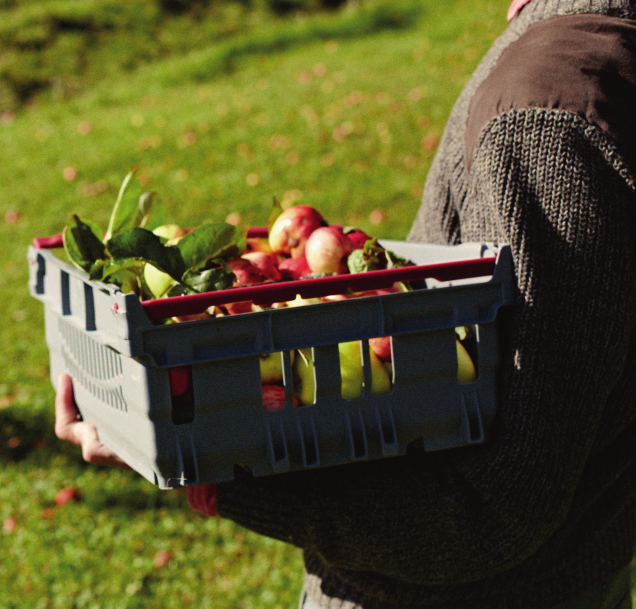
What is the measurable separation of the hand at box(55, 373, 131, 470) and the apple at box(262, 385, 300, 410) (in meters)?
0.31

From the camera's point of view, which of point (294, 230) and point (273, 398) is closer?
point (273, 398)

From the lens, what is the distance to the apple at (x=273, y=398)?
1.05 m

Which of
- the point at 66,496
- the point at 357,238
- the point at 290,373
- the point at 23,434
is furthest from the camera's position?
the point at 23,434

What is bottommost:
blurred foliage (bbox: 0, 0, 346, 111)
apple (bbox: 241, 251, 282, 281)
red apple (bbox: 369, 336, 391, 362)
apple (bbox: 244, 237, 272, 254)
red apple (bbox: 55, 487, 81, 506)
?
red apple (bbox: 55, 487, 81, 506)

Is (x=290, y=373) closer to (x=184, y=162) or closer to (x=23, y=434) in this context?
(x=23, y=434)

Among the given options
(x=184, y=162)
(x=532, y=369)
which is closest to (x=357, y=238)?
(x=532, y=369)

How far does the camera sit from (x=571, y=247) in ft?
3.40

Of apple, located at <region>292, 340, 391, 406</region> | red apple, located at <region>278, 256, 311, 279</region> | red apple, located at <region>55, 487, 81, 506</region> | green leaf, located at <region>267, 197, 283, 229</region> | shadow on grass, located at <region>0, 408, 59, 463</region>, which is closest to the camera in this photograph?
apple, located at <region>292, 340, 391, 406</region>

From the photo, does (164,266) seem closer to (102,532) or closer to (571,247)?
(571,247)

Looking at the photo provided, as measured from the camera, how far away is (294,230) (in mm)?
1367

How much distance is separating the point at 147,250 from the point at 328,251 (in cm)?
30

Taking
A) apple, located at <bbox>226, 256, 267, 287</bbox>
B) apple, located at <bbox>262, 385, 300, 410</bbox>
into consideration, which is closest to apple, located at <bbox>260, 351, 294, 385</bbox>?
apple, located at <bbox>262, 385, 300, 410</bbox>

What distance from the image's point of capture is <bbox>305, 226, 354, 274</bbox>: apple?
1.25 metres

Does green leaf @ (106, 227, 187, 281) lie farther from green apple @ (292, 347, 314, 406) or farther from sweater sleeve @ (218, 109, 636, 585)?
sweater sleeve @ (218, 109, 636, 585)
